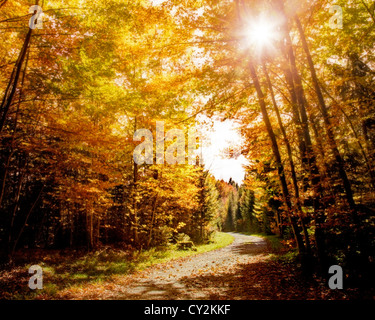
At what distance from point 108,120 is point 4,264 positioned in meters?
8.96

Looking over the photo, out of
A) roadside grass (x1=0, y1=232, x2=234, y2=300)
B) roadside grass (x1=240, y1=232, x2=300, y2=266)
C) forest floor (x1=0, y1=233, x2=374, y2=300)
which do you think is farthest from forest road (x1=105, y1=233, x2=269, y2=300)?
roadside grass (x1=240, y1=232, x2=300, y2=266)

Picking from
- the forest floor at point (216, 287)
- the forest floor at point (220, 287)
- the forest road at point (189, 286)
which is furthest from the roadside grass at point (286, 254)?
the forest road at point (189, 286)

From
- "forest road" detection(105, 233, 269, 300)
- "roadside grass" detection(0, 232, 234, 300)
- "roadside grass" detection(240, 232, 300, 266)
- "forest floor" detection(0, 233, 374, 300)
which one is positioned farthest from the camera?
Answer: "roadside grass" detection(240, 232, 300, 266)

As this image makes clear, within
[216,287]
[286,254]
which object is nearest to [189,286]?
[216,287]

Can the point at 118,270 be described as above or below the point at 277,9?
below

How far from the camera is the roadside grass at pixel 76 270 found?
6598 millimetres

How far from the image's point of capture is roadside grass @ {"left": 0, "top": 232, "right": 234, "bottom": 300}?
660cm

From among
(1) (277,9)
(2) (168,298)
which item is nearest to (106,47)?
(1) (277,9)

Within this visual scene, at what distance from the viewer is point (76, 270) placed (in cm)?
977

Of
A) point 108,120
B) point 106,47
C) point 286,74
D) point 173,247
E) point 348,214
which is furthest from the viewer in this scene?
point 173,247

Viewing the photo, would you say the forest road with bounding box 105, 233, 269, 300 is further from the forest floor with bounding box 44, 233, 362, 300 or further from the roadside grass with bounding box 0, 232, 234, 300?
the roadside grass with bounding box 0, 232, 234, 300

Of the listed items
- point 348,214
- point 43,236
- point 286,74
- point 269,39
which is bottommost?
point 43,236
